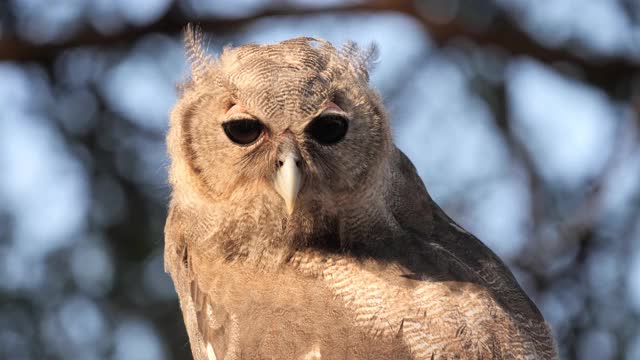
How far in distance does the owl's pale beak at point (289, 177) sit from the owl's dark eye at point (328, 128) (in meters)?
0.12

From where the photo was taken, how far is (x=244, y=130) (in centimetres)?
330

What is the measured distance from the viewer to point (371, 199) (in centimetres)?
344

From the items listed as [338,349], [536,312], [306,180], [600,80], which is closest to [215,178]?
[306,180]

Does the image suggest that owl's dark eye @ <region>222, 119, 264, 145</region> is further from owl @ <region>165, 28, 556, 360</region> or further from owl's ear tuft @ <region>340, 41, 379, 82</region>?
owl's ear tuft @ <region>340, 41, 379, 82</region>

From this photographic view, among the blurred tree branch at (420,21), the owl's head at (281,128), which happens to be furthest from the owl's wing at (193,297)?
the blurred tree branch at (420,21)

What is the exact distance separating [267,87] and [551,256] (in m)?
4.91

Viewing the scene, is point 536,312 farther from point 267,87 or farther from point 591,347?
point 591,347

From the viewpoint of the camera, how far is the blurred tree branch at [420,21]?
265 inches

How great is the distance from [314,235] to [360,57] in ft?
2.50

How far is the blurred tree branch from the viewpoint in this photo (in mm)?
6727

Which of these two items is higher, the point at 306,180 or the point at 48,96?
the point at 306,180

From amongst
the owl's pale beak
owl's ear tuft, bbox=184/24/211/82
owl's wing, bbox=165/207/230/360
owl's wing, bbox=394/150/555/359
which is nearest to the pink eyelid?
the owl's pale beak

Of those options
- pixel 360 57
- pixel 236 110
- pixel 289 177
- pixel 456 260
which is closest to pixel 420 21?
pixel 360 57

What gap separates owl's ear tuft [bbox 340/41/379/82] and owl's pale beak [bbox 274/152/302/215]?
0.57 meters
